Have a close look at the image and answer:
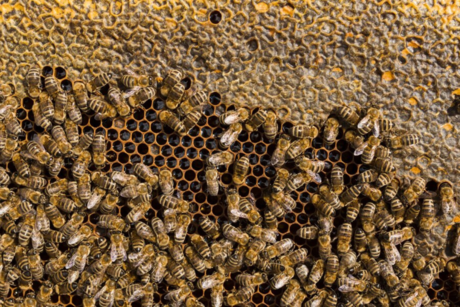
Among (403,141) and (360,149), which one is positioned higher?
(403,141)

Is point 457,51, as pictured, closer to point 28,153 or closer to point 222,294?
point 222,294

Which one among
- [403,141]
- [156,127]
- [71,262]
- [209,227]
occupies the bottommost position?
[71,262]

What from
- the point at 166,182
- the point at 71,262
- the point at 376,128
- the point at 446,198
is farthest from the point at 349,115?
the point at 71,262

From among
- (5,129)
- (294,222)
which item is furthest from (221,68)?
(5,129)

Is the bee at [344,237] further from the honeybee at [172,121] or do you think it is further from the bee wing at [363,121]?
the honeybee at [172,121]

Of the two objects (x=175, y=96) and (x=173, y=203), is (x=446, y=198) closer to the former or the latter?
(x=173, y=203)

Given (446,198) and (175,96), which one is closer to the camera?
(175,96)
